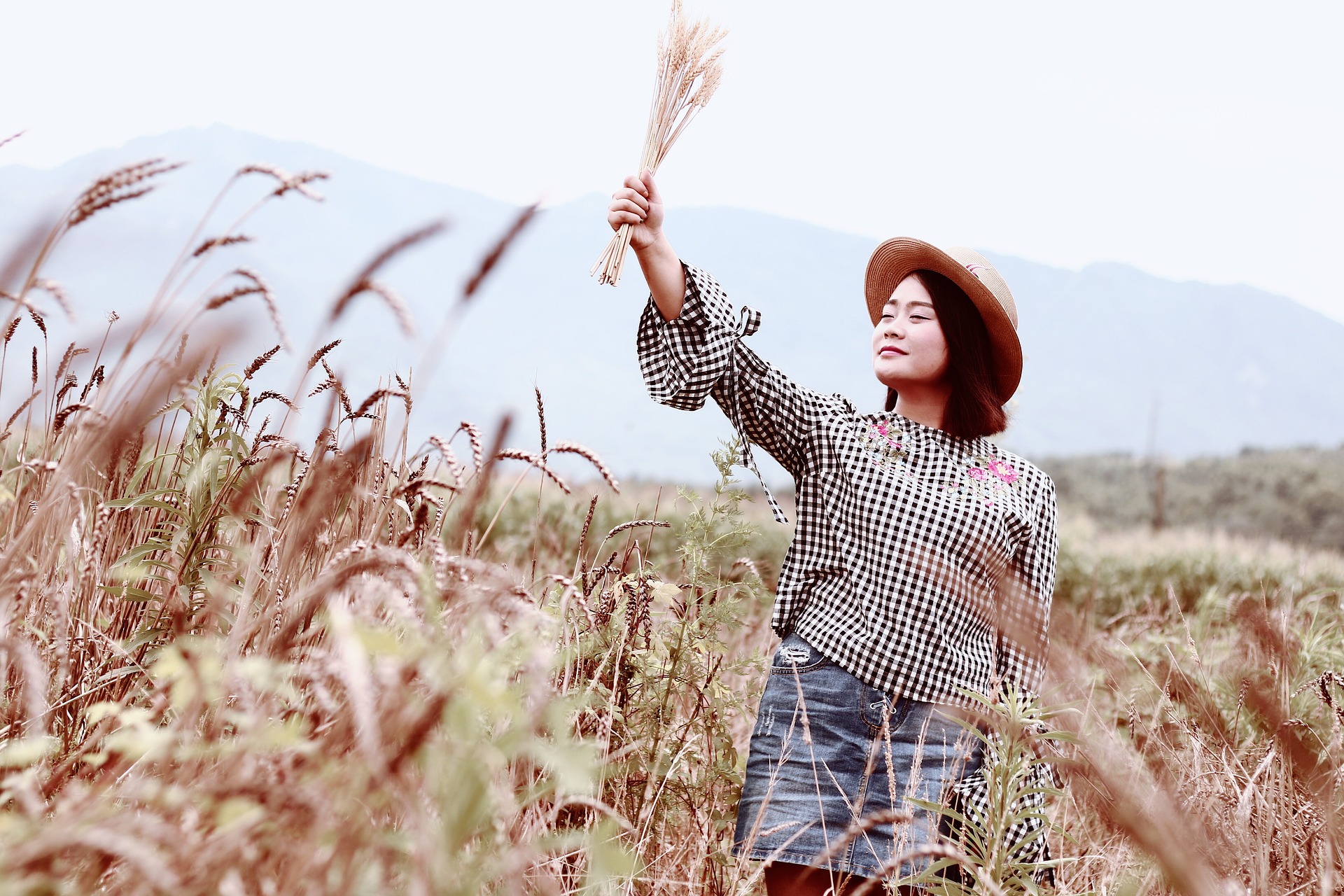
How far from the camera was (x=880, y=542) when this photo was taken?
237cm

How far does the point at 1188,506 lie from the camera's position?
34.6m

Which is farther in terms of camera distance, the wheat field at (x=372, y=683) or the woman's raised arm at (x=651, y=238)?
the woman's raised arm at (x=651, y=238)

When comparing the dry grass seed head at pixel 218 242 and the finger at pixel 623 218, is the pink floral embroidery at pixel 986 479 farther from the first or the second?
the dry grass seed head at pixel 218 242

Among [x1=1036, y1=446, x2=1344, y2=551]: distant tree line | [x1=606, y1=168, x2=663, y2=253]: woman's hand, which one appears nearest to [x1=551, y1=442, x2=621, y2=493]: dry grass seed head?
[x1=606, y1=168, x2=663, y2=253]: woman's hand

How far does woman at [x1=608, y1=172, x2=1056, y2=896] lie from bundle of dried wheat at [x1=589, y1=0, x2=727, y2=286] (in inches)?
3.3

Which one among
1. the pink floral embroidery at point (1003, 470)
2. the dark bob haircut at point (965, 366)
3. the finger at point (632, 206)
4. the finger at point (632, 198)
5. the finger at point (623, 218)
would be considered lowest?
the pink floral embroidery at point (1003, 470)

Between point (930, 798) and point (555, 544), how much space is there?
109 inches

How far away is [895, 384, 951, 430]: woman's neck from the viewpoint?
2.66m

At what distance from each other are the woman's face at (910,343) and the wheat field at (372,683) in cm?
59

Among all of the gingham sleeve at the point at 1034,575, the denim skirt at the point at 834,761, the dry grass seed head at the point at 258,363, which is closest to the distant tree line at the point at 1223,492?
the gingham sleeve at the point at 1034,575

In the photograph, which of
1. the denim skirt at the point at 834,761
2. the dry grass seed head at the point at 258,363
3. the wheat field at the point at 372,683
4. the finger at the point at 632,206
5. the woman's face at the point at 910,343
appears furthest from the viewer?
the woman's face at the point at 910,343

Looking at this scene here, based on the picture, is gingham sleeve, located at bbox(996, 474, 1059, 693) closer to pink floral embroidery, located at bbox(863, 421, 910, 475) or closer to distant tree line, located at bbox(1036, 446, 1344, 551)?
pink floral embroidery, located at bbox(863, 421, 910, 475)

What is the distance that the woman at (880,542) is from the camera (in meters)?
2.17

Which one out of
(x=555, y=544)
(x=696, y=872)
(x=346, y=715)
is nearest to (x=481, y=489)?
(x=346, y=715)
